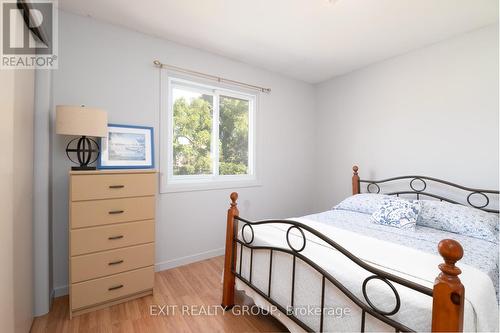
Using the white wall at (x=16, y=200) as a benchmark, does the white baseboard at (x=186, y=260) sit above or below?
below

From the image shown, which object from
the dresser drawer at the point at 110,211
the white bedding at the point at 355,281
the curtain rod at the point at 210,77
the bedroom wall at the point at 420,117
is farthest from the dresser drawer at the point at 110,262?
the bedroom wall at the point at 420,117

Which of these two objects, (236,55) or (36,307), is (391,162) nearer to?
(236,55)

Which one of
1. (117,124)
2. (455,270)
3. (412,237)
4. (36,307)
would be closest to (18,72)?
(117,124)

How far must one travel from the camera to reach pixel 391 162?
2840mm

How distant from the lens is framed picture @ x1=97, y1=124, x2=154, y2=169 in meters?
2.11

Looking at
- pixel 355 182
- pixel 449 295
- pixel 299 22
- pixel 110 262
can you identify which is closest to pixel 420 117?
pixel 355 182

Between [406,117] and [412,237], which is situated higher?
[406,117]

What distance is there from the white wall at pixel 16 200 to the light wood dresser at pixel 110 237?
0.24m

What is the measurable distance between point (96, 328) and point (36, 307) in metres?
0.52

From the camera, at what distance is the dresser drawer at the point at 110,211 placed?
1723 millimetres

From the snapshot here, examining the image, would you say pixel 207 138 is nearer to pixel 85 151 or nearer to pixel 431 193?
pixel 85 151

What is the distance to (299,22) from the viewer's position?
2.14 m

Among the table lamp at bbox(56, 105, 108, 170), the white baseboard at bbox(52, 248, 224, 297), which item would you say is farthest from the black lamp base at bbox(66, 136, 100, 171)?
the white baseboard at bbox(52, 248, 224, 297)

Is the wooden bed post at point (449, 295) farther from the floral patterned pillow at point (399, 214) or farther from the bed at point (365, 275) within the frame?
the floral patterned pillow at point (399, 214)
